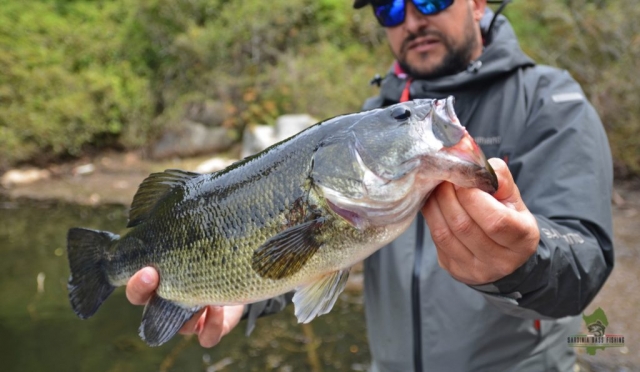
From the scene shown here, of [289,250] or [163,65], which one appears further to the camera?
[163,65]

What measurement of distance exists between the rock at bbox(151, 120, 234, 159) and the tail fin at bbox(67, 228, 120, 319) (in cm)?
1012

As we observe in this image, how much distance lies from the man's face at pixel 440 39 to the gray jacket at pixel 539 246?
113 millimetres

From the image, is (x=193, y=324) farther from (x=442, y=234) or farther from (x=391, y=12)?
(x=391, y=12)

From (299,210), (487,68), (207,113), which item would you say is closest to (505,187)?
(299,210)

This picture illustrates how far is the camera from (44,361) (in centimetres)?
495

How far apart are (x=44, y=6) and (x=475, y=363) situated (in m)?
16.1

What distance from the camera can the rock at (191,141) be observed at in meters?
12.2

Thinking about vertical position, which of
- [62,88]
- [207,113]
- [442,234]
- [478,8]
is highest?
[478,8]

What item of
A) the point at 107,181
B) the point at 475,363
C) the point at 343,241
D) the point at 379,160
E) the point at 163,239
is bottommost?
the point at 107,181

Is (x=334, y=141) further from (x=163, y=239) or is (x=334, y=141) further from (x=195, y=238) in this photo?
(x=163, y=239)

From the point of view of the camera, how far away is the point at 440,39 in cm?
258

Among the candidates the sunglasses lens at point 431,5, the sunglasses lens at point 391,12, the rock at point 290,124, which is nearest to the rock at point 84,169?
the rock at point 290,124

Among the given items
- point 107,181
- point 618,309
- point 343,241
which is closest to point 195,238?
point 343,241

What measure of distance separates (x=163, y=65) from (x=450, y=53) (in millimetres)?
12469
